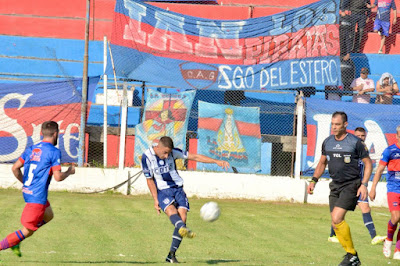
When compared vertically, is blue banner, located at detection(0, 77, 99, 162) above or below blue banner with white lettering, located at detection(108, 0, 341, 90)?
below

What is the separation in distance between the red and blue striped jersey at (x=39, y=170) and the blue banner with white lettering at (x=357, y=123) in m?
11.8

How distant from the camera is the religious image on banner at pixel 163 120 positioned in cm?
1936

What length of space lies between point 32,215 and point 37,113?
11157mm

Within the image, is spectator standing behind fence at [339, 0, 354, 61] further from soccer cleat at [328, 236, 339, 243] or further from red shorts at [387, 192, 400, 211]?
red shorts at [387, 192, 400, 211]

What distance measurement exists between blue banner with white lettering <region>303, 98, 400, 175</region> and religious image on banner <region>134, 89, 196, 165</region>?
3.53 meters

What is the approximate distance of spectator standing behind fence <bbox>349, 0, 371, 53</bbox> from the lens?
22.0 metres

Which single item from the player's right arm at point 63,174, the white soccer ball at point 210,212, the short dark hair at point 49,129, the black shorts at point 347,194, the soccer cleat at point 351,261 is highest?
the short dark hair at point 49,129

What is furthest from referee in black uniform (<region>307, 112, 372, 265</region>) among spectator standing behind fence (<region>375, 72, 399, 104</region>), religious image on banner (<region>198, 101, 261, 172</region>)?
spectator standing behind fence (<region>375, 72, 399, 104</region>)

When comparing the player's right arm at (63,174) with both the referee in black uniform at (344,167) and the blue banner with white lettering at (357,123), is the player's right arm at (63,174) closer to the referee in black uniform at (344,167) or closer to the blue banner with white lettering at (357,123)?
the referee in black uniform at (344,167)

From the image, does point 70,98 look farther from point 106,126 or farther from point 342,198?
point 342,198

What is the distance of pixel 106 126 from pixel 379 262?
11.0 meters

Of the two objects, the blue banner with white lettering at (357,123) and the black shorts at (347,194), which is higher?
the blue banner with white lettering at (357,123)

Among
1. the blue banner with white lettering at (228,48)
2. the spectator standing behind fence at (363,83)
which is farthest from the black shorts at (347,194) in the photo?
the spectator standing behind fence at (363,83)

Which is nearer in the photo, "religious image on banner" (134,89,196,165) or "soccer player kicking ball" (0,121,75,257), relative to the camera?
"soccer player kicking ball" (0,121,75,257)
